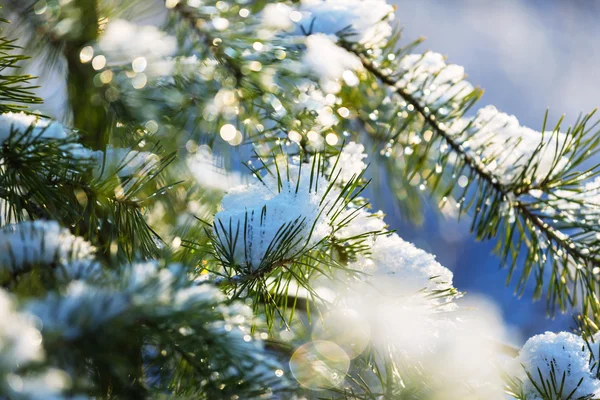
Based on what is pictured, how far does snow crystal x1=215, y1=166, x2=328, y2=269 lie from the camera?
13.9 inches

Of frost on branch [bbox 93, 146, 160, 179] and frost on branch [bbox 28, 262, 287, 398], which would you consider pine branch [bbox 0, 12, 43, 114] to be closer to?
frost on branch [bbox 93, 146, 160, 179]

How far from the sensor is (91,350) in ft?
0.64

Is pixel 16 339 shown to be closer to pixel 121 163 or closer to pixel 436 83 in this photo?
pixel 121 163

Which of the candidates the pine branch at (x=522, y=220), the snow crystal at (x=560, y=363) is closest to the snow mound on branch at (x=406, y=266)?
the snow crystal at (x=560, y=363)

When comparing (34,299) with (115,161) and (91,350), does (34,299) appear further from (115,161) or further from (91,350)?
(115,161)

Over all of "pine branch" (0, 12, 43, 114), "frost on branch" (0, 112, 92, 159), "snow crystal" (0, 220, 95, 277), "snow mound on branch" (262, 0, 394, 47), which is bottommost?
"snow crystal" (0, 220, 95, 277)

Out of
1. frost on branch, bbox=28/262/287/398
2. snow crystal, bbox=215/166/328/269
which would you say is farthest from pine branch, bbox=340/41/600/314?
frost on branch, bbox=28/262/287/398

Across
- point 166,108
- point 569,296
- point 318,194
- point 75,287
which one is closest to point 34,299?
point 75,287

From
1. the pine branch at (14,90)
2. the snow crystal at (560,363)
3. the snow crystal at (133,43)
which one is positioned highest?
the snow crystal at (133,43)

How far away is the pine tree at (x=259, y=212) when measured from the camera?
0.76ft

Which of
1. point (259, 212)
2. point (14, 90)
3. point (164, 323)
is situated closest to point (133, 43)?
point (14, 90)

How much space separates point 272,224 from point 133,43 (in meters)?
0.42

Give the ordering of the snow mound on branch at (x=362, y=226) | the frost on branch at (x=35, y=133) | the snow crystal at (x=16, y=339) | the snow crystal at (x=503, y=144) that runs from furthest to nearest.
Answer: the snow crystal at (x=503, y=144)
the snow mound on branch at (x=362, y=226)
the frost on branch at (x=35, y=133)
the snow crystal at (x=16, y=339)

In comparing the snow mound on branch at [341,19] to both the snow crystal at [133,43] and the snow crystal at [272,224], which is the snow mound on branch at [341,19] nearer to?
the snow crystal at [133,43]
